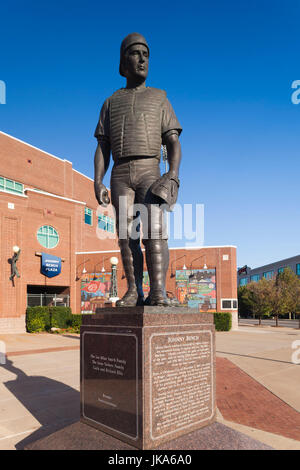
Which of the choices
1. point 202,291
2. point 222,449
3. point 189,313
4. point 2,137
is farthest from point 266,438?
point 2,137

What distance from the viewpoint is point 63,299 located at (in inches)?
1016

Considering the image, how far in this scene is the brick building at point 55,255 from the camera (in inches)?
846

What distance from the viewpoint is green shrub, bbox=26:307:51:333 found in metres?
20.9

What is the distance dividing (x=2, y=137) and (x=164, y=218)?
Result: 26.8 metres

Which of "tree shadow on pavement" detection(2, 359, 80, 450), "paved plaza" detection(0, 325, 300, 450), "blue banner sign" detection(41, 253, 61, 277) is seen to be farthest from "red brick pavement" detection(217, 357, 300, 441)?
"blue banner sign" detection(41, 253, 61, 277)

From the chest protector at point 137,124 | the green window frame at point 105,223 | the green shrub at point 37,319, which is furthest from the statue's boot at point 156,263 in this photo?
the green window frame at point 105,223

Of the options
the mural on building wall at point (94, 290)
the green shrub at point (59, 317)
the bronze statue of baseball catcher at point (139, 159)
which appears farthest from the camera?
the mural on building wall at point (94, 290)

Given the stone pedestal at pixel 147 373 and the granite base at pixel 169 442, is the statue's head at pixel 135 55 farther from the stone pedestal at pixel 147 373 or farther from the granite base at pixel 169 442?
the granite base at pixel 169 442

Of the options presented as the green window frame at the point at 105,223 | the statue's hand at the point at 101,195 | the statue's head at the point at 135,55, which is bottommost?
the statue's hand at the point at 101,195

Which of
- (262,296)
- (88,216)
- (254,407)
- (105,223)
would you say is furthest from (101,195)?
(105,223)

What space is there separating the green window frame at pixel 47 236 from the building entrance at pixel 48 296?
3053mm

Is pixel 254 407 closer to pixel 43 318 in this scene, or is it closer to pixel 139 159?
pixel 139 159

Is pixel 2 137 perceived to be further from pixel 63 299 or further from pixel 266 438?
pixel 266 438

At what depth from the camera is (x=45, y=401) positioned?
6.05 meters
